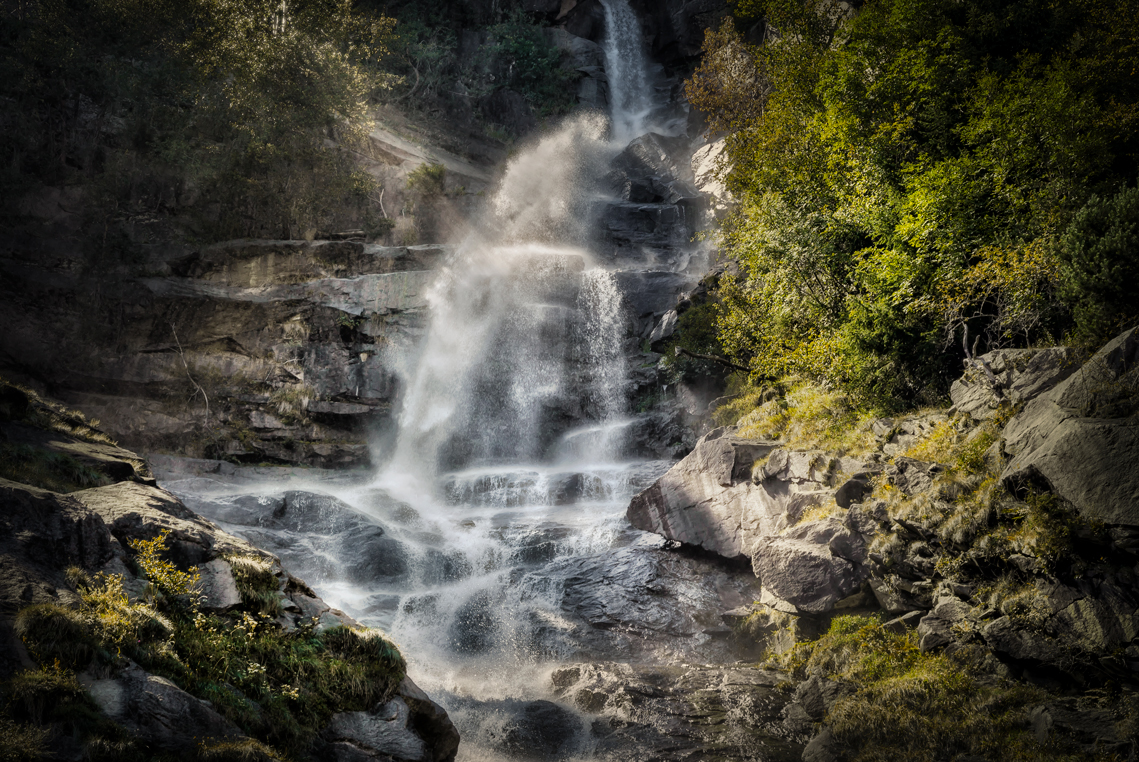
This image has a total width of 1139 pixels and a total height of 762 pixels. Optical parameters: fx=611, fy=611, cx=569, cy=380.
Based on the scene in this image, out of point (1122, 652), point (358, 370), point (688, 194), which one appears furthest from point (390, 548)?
point (688, 194)

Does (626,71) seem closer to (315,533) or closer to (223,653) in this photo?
(315,533)

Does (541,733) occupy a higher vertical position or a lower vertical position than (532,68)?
lower

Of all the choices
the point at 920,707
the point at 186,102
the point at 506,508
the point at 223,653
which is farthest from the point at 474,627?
the point at 186,102

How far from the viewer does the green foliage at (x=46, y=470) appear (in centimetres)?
770

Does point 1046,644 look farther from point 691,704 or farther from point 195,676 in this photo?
point 195,676

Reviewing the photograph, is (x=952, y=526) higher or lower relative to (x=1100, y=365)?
lower

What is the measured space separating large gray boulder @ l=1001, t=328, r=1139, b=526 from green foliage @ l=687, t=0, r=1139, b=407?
1325mm

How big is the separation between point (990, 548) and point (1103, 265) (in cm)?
444

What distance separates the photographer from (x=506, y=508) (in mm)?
20547

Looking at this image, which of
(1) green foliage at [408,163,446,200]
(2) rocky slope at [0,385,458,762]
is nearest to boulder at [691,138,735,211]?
(1) green foliage at [408,163,446,200]

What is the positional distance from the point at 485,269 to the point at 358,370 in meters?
8.47

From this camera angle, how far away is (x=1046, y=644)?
25.0 feet

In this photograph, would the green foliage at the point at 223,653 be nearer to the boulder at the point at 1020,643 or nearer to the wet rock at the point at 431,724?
the wet rock at the point at 431,724

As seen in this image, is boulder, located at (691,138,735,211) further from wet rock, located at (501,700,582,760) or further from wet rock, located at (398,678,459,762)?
wet rock, located at (398,678,459,762)
